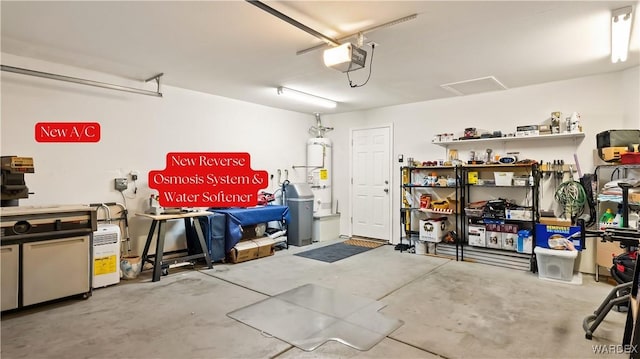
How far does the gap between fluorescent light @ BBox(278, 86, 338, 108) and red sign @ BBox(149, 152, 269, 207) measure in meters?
1.36

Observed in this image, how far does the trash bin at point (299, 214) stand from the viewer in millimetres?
6026

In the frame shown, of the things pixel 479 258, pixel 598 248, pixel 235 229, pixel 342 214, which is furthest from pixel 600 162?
pixel 235 229

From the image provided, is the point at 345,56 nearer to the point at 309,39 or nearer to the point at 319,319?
the point at 309,39

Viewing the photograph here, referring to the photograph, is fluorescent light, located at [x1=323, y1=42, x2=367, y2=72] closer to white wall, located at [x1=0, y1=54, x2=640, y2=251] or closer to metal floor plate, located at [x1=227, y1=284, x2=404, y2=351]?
metal floor plate, located at [x1=227, y1=284, x2=404, y2=351]

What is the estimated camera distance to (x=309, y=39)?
10.6 ft

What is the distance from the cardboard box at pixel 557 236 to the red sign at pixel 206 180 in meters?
4.13

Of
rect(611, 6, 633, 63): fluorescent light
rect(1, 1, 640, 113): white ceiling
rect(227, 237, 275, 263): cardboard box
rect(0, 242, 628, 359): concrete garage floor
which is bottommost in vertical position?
rect(0, 242, 628, 359): concrete garage floor

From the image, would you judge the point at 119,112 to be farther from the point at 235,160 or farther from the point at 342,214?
the point at 342,214

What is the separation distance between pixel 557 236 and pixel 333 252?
3108 mm

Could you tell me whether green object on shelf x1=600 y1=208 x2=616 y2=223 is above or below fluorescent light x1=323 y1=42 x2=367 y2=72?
below

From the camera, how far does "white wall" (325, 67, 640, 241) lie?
429 centimetres

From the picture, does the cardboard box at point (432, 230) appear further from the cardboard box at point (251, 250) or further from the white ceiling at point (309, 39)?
the cardboard box at point (251, 250)

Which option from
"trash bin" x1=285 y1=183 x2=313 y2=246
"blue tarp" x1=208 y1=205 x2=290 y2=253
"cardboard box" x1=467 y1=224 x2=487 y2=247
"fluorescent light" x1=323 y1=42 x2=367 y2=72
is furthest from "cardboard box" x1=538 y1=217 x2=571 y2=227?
"blue tarp" x1=208 y1=205 x2=290 y2=253

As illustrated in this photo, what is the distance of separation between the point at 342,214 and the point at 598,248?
4.12 meters
